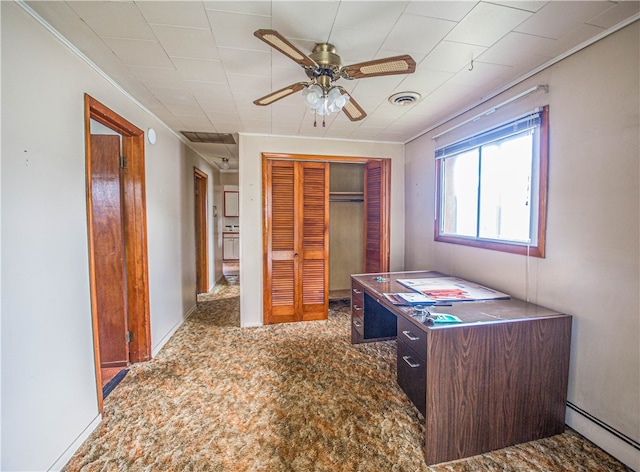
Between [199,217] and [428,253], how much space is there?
3.59 meters

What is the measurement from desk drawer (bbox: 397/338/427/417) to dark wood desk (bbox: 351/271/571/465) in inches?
0.8

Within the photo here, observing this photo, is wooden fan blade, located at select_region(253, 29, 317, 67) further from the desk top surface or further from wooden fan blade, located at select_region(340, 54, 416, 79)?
the desk top surface

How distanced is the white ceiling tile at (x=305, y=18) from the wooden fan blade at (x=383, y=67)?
226 millimetres

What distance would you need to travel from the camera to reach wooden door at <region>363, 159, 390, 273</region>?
357 centimetres

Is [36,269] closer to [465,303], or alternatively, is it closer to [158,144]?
[158,144]

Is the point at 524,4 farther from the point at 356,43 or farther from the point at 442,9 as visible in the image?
the point at 356,43

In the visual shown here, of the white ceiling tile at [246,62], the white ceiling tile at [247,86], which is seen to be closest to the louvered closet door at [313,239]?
the white ceiling tile at [247,86]

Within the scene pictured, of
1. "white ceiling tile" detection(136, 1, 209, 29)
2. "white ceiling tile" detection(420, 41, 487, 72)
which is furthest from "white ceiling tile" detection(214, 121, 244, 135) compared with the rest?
"white ceiling tile" detection(420, 41, 487, 72)

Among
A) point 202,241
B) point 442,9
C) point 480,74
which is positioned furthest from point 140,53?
point 202,241

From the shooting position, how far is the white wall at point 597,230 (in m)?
1.38

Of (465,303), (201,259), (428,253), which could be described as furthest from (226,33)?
(201,259)

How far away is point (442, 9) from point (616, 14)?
0.85 meters

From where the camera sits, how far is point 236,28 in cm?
143

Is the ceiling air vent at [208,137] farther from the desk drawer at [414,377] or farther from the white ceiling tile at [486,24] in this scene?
the desk drawer at [414,377]
